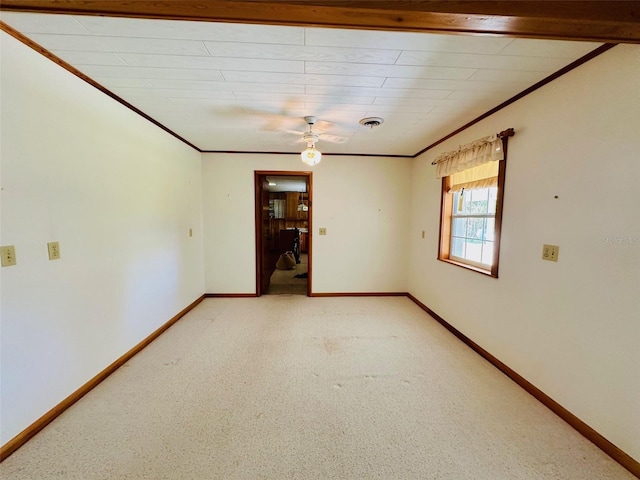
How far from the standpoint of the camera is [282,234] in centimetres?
740

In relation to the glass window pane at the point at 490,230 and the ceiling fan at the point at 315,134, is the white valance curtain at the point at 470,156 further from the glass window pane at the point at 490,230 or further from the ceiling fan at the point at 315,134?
the ceiling fan at the point at 315,134

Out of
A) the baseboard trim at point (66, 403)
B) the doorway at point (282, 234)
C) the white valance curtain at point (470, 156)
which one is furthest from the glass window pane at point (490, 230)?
the baseboard trim at point (66, 403)

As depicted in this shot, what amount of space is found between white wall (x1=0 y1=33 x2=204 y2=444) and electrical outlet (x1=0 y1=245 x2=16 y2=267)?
0.02 m

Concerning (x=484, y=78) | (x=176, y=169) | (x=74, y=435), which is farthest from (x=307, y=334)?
(x=484, y=78)

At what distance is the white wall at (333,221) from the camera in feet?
12.4

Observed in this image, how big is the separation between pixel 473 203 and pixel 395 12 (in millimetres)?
2252

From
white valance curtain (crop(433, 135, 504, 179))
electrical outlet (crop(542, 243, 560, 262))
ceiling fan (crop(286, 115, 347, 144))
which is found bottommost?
electrical outlet (crop(542, 243, 560, 262))

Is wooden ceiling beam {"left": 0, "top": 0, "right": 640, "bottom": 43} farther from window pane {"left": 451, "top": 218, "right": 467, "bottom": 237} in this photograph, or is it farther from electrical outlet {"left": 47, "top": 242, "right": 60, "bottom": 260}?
window pane {"left": 451, "top": 218, "right": 467, "bottom": 237}

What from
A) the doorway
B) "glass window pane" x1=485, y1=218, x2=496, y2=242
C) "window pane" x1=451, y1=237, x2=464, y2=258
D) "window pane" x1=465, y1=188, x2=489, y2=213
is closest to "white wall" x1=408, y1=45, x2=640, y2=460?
"glass window pane" x1=485, y1=218, x2=496, y2=242

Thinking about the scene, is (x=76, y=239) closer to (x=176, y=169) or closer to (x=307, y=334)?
(x=176, y=169)

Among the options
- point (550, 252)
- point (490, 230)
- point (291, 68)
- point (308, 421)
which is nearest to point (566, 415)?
point (550, 252)

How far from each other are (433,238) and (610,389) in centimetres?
213

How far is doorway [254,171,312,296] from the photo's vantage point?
3.89m

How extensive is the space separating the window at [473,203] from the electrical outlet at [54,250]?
3.21m
